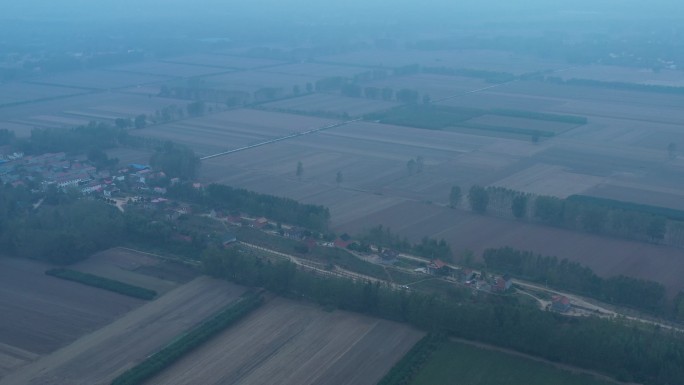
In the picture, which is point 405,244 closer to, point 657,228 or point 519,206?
point 519,206

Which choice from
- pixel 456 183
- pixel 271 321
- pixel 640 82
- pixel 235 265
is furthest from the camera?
pixel 640 82

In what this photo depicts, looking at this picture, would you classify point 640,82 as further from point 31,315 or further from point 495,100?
point 31,315

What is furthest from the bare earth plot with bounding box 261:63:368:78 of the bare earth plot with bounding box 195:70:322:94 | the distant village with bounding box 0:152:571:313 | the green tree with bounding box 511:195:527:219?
the green tree with bounding box 511:195:527:219

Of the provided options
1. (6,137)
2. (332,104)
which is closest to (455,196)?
(332,104)

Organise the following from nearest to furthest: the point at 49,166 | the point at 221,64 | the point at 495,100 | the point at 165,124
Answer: the point at 49,166 < the point at 165,124 < the point at 495,100 < the point at 221,64

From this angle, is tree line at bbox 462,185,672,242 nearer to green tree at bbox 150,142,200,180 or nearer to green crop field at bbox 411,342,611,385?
green crop field at bbox 411,342,611,385

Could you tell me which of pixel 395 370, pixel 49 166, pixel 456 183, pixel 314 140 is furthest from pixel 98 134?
pixel 395 370
